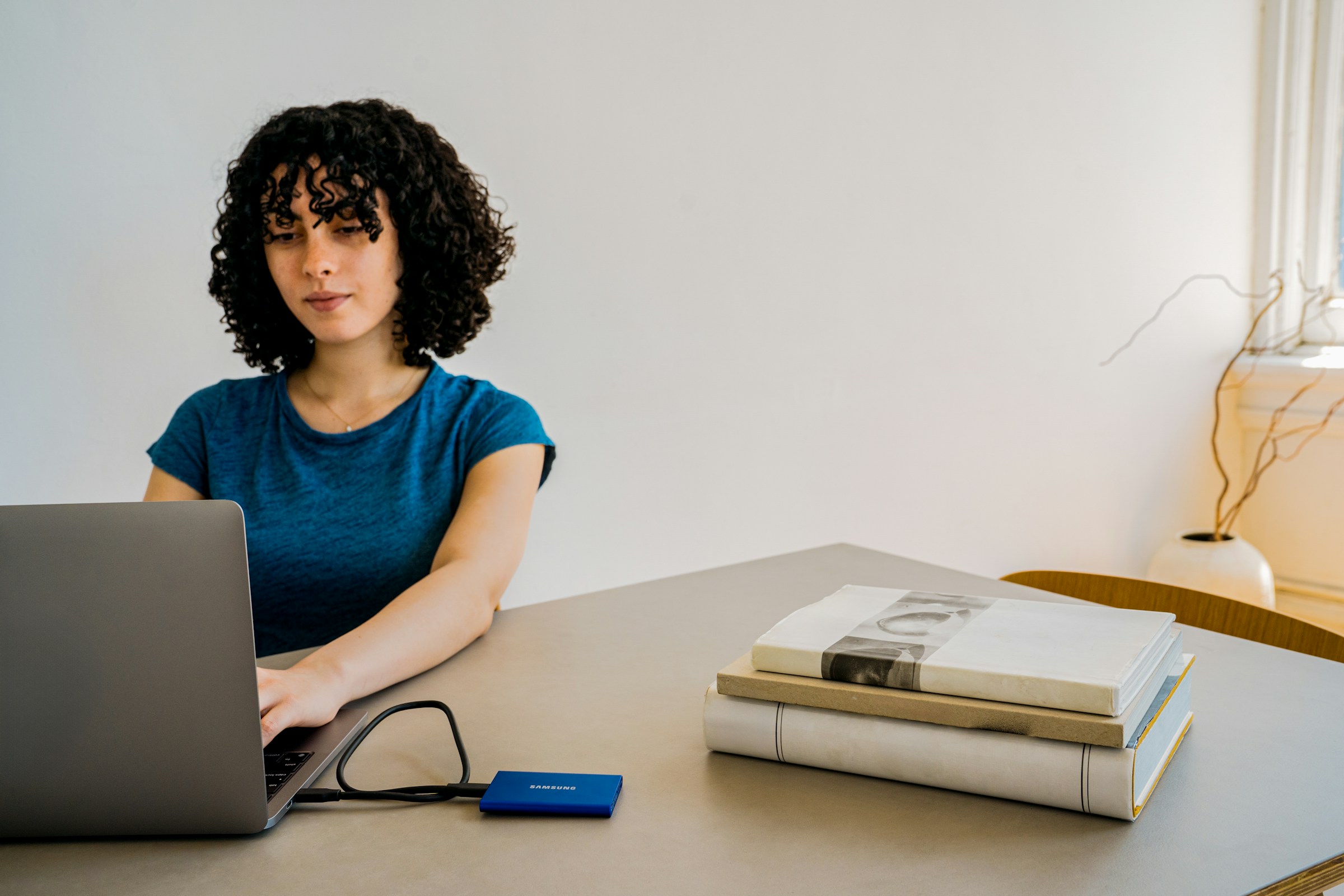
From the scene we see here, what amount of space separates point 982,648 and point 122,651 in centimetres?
51

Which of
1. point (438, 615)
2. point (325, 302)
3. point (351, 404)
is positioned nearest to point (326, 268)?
point (325, 302)

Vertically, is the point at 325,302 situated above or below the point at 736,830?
above

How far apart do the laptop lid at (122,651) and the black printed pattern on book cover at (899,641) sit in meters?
0.35

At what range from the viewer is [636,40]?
202 cm

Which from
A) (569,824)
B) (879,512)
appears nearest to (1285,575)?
(879,512)

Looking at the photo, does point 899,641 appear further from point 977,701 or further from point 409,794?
point 409,794

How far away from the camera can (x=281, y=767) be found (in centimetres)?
68

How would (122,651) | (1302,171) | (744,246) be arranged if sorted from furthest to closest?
(1302,171), (744,246), (122,651)

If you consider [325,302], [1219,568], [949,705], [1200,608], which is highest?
[325,302]

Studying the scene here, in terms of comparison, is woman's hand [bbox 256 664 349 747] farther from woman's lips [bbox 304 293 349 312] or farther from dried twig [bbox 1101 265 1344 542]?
dried twig [bbox 1101 265 1344 542]

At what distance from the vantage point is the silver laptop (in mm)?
544

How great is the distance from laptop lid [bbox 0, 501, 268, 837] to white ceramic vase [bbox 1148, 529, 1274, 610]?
262 cm

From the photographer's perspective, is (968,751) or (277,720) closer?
(968,751)

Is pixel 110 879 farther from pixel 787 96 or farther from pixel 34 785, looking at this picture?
pixel 787 96
